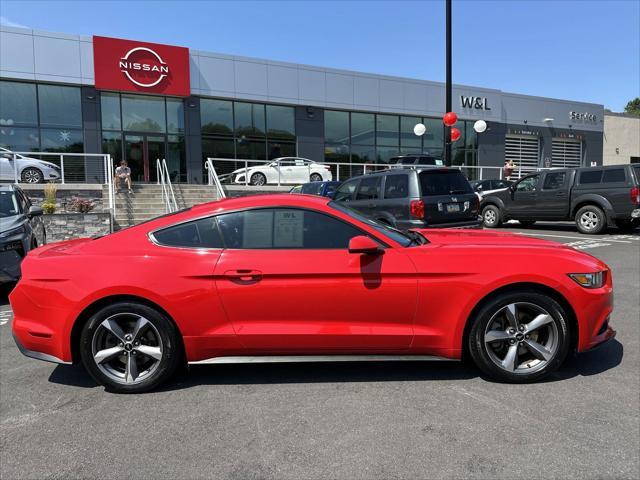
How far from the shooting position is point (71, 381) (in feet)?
12.5

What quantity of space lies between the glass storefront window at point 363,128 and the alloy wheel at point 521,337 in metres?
22.9

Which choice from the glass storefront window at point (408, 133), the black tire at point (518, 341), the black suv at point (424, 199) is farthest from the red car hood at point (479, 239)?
the glass storefront window at point (408, 133)

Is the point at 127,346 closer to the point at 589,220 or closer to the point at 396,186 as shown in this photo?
the point at 396,186

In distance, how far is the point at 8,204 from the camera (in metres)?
7.62

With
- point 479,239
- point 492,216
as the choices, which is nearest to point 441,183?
point 479,239

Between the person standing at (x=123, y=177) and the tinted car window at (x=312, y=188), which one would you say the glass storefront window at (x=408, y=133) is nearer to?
the tinted car window at (x=312, y=188)

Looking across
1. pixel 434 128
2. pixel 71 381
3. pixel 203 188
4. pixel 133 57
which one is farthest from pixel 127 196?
pixel 434 128

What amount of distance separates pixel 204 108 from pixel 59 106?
5999mm

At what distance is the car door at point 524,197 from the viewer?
14.1m

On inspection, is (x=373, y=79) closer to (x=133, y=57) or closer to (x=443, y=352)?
(x=133, y=57)

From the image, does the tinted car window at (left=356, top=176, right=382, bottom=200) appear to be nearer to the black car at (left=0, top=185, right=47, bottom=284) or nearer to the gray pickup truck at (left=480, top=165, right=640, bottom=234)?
the black car at (left=0, top=185, right=47, bottom=284)

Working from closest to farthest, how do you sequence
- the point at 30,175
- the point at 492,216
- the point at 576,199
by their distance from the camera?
the point at 576,199, the point at 30,175, the point at 492,216

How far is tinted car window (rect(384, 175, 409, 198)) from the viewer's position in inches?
360

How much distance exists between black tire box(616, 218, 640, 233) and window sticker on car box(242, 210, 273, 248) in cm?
1187
